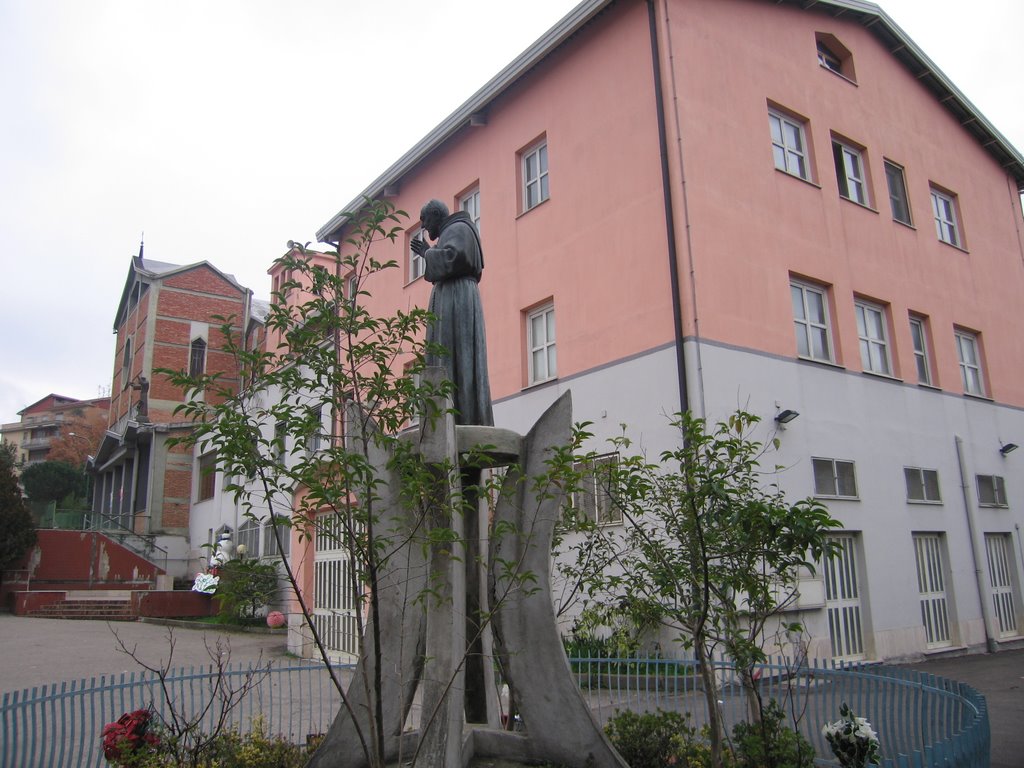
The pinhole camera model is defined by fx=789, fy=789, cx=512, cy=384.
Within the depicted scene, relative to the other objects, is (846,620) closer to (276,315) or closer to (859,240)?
(859,240)

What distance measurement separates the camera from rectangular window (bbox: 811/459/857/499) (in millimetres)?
12617

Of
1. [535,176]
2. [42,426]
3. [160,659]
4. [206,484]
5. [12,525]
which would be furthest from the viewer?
[42,426]

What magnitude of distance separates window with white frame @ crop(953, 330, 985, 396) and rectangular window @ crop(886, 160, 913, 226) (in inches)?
108

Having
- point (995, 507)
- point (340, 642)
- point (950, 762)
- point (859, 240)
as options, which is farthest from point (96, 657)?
point (995, 507)

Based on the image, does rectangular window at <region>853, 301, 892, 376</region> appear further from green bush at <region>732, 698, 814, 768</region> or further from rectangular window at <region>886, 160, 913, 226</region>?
green bush at <region>732, 698, 814, 768</region>

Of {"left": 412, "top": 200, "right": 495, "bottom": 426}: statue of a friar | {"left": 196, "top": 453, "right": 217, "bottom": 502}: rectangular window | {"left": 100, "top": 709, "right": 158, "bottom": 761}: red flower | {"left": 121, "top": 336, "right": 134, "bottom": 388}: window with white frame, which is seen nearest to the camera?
{"left": 100, "top": 709, "right": 158, "bottom": 761}: red flower

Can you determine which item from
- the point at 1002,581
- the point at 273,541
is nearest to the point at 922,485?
the point at 1002,581

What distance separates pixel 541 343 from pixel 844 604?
22.2 ft

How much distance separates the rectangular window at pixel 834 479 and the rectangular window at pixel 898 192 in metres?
6.54

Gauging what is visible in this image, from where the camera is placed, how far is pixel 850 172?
1570 centimetres

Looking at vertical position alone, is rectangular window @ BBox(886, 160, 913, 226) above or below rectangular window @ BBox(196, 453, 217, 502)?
above

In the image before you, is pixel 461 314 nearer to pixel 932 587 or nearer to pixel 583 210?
pixel 583 210

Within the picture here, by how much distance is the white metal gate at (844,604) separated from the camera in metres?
12.4

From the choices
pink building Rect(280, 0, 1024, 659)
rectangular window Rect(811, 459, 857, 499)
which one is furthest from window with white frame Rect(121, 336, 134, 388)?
rectangular window Rect(811, 459, 857, 499)
